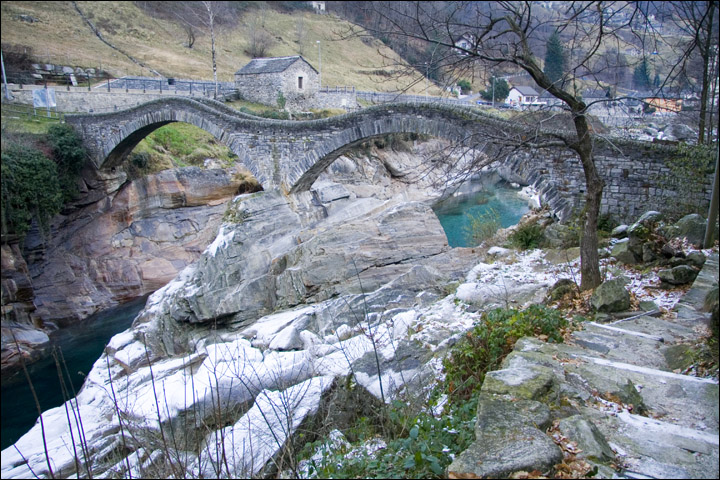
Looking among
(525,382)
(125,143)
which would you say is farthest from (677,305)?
(125,143)

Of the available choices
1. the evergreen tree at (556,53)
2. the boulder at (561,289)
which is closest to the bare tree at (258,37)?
the evergreen tree at (556,53)

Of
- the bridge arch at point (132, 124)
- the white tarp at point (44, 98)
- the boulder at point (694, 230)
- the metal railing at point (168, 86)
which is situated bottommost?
the boulder at point (694, 230)

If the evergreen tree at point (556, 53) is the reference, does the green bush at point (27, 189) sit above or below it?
below

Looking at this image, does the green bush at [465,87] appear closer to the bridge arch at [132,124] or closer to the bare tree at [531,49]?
the bridge arch at [132,124]

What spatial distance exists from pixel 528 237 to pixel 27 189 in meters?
16.8

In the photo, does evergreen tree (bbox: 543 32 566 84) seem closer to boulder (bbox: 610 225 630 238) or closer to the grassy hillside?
boulder (bbox: 610 225 630 238)

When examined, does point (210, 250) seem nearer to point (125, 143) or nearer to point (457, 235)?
point (125, 143)

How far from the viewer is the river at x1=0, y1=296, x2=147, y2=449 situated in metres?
11.9

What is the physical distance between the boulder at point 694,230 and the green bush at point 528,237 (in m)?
3.59

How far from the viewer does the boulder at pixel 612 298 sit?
5453 mm

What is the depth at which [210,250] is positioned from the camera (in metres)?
14.3

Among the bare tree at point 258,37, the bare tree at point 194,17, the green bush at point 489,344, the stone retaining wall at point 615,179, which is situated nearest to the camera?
the green bush at point 489,344

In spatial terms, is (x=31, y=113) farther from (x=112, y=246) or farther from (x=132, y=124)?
(x=112, y=246)

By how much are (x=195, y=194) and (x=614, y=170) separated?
674 inches
